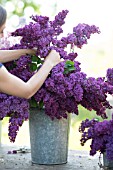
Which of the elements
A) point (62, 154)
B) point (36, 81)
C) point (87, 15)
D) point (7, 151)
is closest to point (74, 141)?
point (87, 15)

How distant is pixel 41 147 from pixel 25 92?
2.54ft

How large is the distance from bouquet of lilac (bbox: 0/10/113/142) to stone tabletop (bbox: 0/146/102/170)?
369mm

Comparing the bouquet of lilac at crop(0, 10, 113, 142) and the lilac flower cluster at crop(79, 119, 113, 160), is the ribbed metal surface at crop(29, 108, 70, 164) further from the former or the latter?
the lilac flower cluster at crop(79, 119, 113, 160)

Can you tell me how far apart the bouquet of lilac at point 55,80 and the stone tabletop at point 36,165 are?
0.37m

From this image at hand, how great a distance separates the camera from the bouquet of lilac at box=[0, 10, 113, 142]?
8.43ft

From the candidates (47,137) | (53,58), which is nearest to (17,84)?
(53,58)

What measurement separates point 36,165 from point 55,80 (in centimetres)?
68

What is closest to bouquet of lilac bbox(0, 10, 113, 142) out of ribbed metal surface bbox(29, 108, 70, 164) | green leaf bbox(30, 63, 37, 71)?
green leaf bbox(30, 63, 37, 71)

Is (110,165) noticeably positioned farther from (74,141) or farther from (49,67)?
(74,141)

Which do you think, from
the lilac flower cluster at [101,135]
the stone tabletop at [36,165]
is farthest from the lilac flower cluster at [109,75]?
the stone tabletop at [36,165]

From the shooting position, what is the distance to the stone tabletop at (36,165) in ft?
9.53

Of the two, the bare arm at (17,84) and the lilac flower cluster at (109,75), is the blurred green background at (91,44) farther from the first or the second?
the bare arm at (17,84)

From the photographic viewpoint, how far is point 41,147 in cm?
294

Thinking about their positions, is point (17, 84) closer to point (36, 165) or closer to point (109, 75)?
point (109, 75)
